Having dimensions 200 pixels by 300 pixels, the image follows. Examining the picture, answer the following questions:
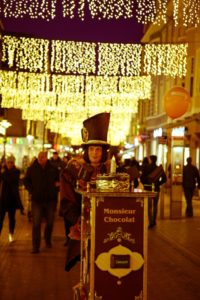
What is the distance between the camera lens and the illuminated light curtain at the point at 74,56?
73.3ft

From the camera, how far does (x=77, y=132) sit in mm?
60906

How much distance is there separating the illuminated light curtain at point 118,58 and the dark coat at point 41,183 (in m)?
10.2

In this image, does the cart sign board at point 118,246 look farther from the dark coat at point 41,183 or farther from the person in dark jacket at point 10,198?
the person in dark jacket at point 10,198

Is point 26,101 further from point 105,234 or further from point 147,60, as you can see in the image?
point 105,234

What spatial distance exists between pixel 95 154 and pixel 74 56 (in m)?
17.5

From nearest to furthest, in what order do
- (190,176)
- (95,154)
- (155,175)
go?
(95,154), (155,175), (190,176)

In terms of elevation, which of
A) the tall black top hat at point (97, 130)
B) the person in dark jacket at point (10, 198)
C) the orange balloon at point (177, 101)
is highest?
the orange balloon at point (177, 101)

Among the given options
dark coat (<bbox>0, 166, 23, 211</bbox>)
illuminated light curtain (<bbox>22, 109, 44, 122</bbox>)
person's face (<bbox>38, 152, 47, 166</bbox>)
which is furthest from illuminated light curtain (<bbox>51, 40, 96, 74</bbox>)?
illuminated light curtain (<bbox>22, 109, 44, 122</bbox>)

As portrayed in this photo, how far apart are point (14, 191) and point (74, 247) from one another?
7210 millimetres

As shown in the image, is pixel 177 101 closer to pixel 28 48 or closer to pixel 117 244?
pixel 28 48

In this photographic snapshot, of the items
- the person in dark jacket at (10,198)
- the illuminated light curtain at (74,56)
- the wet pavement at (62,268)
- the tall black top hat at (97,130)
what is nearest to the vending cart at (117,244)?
the tall black top hat at (97,130)

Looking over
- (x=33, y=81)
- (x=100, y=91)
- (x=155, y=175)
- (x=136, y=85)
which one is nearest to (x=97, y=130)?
(x=155, y=175)

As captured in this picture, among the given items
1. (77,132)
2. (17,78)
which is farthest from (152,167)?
(77,132)

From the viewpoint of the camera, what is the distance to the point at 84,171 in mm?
6777
